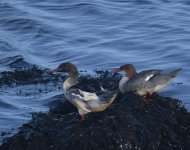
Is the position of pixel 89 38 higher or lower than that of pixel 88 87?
lower

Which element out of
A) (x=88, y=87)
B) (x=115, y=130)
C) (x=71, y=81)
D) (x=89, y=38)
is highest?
(x=88, y=87)

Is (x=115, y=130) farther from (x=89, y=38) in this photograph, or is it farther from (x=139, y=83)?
(x=89, y=38)

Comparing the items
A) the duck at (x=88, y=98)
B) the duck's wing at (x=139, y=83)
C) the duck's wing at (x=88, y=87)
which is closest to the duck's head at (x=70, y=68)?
the duck's wing at (x=88, y=87)

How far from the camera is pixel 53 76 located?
1639 centimetres

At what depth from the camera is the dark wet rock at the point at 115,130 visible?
10.8 metres

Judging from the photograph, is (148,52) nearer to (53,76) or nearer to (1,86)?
(53,76)

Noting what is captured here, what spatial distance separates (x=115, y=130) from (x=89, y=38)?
34.0ft

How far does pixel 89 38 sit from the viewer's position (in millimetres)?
21047

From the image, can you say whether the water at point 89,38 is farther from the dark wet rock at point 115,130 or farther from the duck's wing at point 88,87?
the dark wet rock at point 115,130

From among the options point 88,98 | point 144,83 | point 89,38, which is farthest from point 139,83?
point 89,38

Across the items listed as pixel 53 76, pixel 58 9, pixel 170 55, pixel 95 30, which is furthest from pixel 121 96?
pixel 58 9

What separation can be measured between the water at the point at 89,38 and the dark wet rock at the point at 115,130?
2.26m

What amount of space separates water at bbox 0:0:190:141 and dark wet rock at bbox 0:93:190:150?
226 centimetres

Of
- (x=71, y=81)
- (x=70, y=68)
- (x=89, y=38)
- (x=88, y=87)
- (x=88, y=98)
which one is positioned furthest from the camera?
(x=89, y=38)
